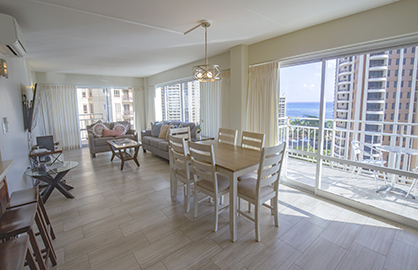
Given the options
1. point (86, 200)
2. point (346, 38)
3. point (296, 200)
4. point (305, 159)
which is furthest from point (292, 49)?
point (86, 200)

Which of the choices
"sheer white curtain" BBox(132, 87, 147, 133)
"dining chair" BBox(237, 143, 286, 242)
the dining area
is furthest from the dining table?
"sheer white curtain" BBox(132, 87, 147, 133)

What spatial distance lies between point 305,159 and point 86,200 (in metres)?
4.54

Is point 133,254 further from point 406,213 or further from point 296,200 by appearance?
point 406,213

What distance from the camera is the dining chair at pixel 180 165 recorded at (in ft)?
8.45

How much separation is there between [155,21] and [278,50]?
201cm

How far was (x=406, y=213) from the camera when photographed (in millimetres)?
2609

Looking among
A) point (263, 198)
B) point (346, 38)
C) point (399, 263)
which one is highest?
point (346, 38)

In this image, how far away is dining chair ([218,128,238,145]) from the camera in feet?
10.6

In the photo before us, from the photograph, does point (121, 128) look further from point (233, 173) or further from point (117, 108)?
point (233, 173)

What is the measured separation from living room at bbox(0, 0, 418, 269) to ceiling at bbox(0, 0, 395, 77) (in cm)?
13

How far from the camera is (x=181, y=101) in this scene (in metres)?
6.46

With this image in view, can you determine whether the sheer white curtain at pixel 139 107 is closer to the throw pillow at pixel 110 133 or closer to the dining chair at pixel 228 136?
the throw pillow at pixel 110 133

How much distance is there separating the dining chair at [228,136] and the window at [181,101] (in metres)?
2.40

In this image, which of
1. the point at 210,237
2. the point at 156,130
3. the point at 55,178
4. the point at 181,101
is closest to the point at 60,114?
the point at 156,130
